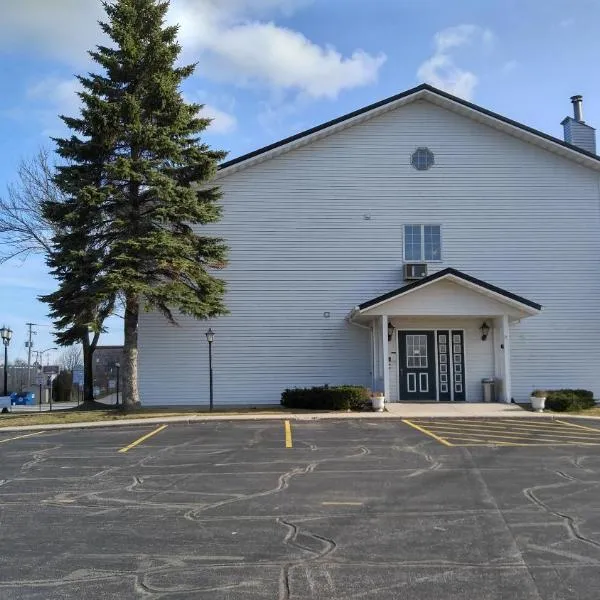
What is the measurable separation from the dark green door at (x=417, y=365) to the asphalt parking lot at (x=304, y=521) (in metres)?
9.24

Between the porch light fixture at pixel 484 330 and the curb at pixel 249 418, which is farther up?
the porch light fixture at pixel 484 330

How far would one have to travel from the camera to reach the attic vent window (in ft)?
76.6

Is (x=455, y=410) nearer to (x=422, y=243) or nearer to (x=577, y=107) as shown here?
(x=422, y=243)

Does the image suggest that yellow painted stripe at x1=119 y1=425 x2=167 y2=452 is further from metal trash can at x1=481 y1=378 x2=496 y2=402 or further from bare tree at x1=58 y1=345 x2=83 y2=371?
bare tree at x1=58 y1=345 x2=83 y2=371

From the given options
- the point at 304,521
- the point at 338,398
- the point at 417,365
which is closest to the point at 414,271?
the point at 417,365

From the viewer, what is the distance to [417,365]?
22.3 metres

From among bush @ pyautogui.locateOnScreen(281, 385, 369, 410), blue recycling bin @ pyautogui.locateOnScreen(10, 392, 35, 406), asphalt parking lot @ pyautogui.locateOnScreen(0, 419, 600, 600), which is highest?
bush @ pyautogui.locateOnScreen(281, 385, 369, 410)

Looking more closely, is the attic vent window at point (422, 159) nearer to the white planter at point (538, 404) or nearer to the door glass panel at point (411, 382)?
the door glass panel at point (411, 382)

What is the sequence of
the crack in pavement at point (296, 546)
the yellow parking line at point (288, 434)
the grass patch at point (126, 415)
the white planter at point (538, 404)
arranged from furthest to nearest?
the white planter at point (538, 404) → the grass patch at point (126, 415) → the yellow parking line at point (288, 434) → the crack in pavement at point (296, 546)

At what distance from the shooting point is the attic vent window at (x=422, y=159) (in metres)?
23.3

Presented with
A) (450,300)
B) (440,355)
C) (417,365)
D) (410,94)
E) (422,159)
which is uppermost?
(410,94)

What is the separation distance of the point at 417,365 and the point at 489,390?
8.25 ft

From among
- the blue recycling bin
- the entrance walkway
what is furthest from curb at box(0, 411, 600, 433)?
the blue recycling bin

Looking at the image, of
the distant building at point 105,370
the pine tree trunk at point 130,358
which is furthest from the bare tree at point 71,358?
the pine tree trunk at point 130,358
